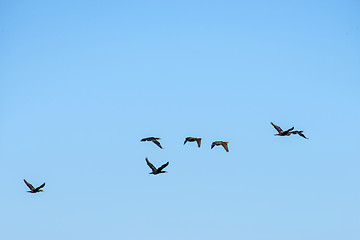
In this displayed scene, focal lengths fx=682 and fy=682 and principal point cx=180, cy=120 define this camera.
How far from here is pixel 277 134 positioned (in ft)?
216

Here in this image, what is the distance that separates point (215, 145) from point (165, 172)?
5278 mm

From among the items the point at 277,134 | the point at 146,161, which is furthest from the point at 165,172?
the point at 277,134

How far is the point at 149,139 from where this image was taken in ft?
209

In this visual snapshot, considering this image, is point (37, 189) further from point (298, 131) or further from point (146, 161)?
point (298, 131)

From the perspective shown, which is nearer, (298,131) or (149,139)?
(149,139)

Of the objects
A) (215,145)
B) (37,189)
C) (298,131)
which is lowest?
(37,189)

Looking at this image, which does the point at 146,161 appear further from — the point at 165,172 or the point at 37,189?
the point at 37,189

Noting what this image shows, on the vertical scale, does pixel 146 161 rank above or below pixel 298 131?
below

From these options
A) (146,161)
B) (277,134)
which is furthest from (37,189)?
(277,134)

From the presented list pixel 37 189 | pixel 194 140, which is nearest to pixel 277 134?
pixel 194 140

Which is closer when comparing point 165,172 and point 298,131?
point 165,172

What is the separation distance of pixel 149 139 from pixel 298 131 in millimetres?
15633

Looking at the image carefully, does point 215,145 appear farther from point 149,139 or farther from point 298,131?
point 298,131

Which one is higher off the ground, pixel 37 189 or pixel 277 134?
pixel 277 134
